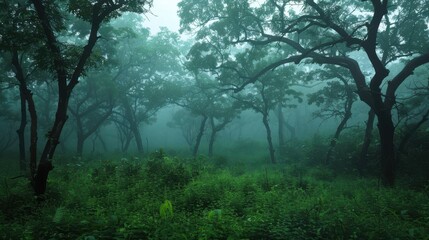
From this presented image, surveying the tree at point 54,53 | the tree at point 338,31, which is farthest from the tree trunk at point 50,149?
the tree at point 338,31

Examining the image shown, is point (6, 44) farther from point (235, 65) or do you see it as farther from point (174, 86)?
point (174, 86)

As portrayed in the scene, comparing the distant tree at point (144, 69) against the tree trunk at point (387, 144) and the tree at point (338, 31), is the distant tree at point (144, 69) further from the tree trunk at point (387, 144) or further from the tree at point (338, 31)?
the tree trunk at point (387, 144)

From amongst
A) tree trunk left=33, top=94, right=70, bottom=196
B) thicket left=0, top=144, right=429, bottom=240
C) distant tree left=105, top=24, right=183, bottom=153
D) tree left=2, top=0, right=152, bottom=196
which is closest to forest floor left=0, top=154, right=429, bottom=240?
thicket left=0, top=144, right=429, bottom=240

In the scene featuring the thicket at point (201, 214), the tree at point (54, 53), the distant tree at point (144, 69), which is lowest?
the thicket at point (201, 214)

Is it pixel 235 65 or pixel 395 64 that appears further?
pixel 395 64

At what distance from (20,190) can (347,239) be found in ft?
30.4

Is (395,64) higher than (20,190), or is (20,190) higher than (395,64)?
(395,64)

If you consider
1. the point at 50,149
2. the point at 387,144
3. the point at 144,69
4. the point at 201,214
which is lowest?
the point at 201,214

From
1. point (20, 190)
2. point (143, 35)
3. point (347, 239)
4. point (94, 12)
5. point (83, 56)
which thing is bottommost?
point (347, 239)

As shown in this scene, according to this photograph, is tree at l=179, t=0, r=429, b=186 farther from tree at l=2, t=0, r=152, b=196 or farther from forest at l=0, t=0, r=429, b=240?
tree at l=2, t=0, r=152, b=196

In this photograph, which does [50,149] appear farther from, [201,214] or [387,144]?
[387,144]

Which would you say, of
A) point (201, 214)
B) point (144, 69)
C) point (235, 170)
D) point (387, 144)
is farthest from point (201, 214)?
point (144, 69)

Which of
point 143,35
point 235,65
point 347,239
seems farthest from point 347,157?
point 143,35

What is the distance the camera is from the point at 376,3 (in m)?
11.0
